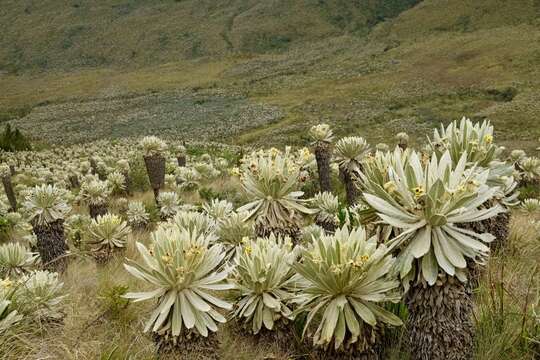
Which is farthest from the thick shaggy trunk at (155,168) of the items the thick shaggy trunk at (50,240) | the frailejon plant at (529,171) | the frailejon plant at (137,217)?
the frailejon plant at (529,171)

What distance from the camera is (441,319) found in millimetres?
2689

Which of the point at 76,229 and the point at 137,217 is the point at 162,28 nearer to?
the point at 137,217

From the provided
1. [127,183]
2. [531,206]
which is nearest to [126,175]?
[127,183]

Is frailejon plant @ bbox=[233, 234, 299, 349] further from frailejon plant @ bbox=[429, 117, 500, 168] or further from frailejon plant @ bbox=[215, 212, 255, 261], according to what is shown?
frailejon plant @ bbox=[429, 117, 500, 168]

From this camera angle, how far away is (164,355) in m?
3.12

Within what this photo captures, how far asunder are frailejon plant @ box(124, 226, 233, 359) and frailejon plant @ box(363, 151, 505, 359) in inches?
46.5

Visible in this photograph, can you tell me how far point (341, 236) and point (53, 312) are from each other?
2.75 m

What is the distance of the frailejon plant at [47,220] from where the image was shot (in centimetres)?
663

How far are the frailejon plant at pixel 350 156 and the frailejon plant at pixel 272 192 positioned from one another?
14.6ft

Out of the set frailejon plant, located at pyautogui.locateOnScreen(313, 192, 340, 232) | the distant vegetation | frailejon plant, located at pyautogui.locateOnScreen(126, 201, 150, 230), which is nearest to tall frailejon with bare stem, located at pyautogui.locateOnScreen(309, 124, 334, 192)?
frailejon plant, located at pyautogui.locateOnScreen(313, 192, 340, 232)

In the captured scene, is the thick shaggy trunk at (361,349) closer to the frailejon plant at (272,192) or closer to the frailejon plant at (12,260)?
the frailejon plant at (272,192)

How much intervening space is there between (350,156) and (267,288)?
552 centimetres

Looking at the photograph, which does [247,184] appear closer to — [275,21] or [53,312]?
[53,312]

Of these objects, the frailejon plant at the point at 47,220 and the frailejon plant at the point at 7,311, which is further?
the frailejon plant at the point at 47,220
